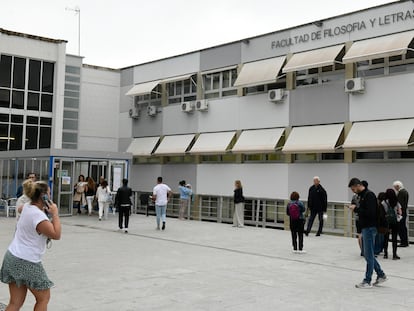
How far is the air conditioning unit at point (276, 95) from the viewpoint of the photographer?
19.0 m

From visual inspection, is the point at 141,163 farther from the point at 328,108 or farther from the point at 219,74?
the point at 328,108

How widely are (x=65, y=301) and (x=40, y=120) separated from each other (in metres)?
19.6

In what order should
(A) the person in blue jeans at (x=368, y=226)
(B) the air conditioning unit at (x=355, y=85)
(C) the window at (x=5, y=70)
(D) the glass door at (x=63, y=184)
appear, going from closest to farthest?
(A) the person in blue jeans at (x=368, y=226), (B) the air conditioning unit at (x=355, y=85), (D) the glass door at (x=63, y=184), (C) the window at (x=5, y=70)

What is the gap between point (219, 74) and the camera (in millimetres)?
22000

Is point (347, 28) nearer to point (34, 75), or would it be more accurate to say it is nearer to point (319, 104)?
point (319, 104)

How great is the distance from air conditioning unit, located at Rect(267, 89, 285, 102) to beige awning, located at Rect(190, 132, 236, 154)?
8.15 ft

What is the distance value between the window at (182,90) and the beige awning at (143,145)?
2.05m

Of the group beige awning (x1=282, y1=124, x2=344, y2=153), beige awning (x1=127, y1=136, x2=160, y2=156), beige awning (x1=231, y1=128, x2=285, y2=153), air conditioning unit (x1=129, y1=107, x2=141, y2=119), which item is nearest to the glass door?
beige awning (x1=127, y1=136, x2=160, y2=156)

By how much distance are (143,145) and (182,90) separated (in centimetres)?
340

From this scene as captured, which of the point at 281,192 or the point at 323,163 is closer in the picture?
the point at 323,163

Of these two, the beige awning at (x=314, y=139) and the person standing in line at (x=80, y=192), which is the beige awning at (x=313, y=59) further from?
the person standing in line at (x=80, y=192)

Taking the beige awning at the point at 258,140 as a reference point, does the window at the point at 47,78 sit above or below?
above

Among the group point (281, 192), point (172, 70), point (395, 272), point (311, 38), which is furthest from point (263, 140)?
point (395, 272)

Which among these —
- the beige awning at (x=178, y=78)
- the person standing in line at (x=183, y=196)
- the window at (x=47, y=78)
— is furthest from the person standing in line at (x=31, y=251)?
the window at (x=47, y=78)
